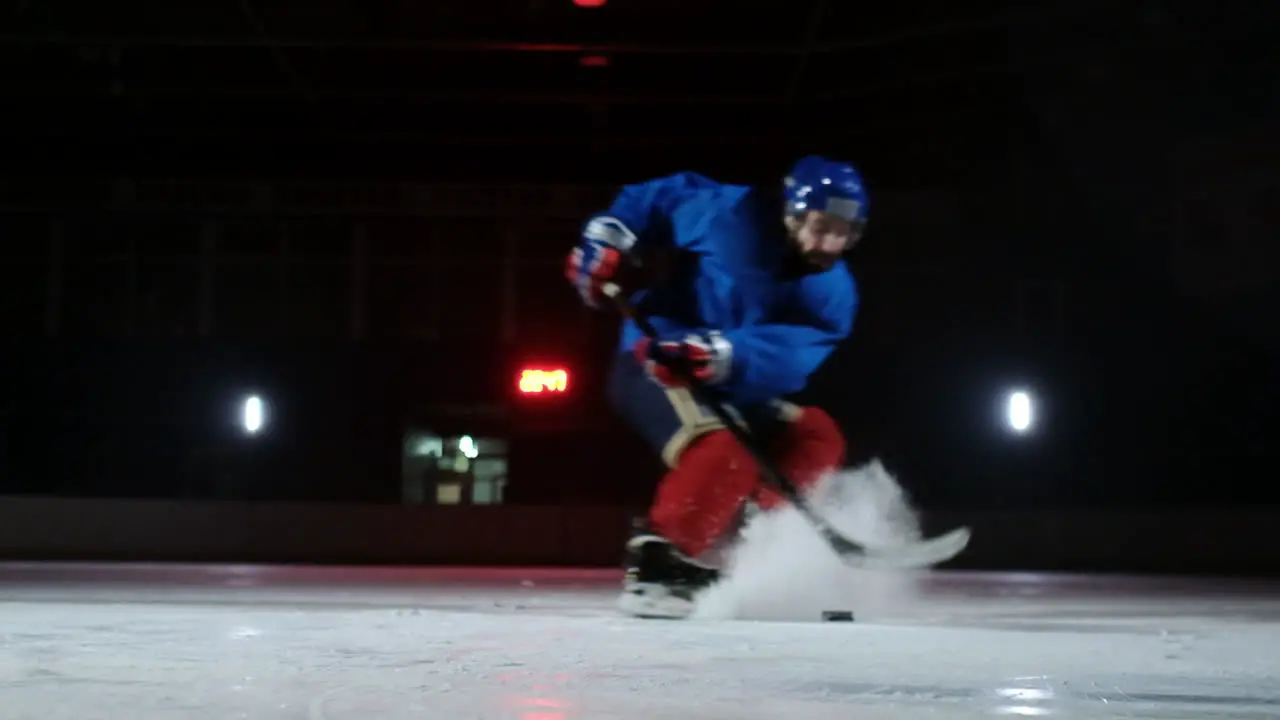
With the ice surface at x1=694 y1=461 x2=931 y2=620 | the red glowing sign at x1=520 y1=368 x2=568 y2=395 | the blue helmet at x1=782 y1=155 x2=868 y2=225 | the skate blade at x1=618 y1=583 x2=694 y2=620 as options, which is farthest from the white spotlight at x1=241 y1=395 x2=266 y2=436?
the blue helmet at x1=782 y1=155 x2=868 y2=225

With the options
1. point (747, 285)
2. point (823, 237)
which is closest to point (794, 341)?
point (747, 285)

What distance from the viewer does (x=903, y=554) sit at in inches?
288

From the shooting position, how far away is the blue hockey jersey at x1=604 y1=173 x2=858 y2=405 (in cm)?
678

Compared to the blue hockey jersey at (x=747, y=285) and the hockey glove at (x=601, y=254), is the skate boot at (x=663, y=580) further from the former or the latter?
the hockey glove at (x=601, y=254)

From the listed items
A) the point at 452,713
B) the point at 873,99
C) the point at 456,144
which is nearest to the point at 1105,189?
the point at 873,99

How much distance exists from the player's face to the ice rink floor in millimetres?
1673

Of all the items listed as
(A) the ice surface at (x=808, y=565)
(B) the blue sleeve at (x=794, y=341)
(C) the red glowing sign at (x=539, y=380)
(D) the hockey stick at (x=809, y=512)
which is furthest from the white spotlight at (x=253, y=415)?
(B) the blue sleeve at (x=794, y=341)

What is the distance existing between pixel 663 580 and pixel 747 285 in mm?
1425

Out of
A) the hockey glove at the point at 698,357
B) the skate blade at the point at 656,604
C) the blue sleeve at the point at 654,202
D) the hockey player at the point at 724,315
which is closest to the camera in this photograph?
the hockey glove at the point at 698,357

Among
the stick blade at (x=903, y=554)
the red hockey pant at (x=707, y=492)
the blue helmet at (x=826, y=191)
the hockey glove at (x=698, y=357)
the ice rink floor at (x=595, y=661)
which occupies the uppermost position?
the blue helmet at (x=826, y=191)

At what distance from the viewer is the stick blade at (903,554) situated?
7227mm

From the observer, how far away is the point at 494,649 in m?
5.40

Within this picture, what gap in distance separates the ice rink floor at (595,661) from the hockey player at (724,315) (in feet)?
1.55

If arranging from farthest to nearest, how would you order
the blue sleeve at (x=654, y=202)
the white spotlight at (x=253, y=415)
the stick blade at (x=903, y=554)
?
1. the white spotlight at (x=253, y=415)
2. the stick blade at (x=903, y=554)
3. the blue sleeve at (x=654, y=202)
